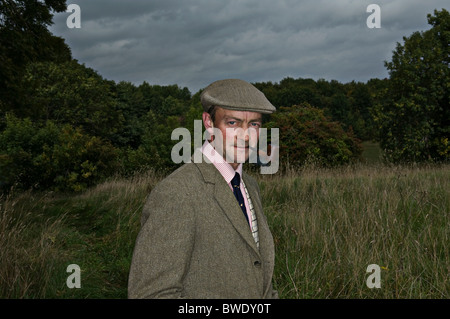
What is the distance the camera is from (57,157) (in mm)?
17344

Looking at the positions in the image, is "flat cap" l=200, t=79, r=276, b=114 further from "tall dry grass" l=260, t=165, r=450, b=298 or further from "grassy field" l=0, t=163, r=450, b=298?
"grassy field" l=0, t=163, r=450, b=298

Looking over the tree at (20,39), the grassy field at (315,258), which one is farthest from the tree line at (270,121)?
the grassy field at (315,258)

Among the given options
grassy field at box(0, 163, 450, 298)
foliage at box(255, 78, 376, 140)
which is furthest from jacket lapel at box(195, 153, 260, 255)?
foliage at box(255, 78, 376, 140)

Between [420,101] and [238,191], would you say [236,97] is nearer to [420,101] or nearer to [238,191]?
[238,191]

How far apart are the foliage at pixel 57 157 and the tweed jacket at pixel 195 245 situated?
639 inches

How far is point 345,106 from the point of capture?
57688 millimetres

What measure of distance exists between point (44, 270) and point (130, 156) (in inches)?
1160

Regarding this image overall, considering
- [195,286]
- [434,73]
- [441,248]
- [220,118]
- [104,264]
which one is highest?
[434,73]

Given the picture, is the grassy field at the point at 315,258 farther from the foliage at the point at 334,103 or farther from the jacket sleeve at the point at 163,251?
the foliage at the point at 334,103

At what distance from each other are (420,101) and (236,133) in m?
21.8

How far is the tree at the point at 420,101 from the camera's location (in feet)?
67.3

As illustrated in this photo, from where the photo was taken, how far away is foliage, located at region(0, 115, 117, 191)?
56.7 ft
